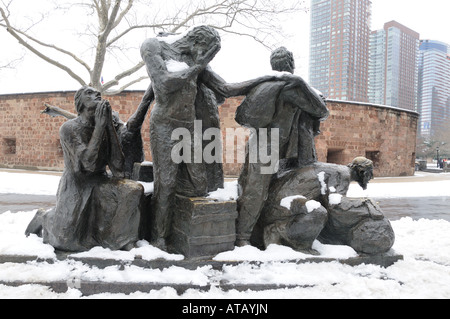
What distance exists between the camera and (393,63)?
25.4m

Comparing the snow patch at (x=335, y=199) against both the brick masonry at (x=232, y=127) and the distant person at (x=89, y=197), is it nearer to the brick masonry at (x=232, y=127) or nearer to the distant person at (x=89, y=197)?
the distant person at (x=89, y=197)

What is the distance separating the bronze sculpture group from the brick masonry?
33.3ft

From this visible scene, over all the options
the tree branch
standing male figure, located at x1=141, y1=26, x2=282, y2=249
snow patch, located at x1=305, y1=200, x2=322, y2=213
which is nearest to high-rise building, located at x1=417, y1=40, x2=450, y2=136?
the tree branch

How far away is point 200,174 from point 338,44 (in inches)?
650

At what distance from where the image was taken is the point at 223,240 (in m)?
3.04

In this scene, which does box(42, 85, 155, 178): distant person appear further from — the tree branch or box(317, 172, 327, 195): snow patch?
the tree branch

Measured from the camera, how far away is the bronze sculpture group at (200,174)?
3.00 m

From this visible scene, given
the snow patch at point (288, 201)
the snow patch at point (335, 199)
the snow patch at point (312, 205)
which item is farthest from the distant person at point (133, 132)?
the snow patch at point (335, 199)

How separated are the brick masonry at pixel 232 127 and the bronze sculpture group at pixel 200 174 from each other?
10.1m

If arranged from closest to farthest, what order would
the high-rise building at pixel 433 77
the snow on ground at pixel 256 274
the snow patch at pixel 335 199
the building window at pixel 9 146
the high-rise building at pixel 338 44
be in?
the snow on ground at pixel 256 274 → the snow patch at pixel 335 199 → the building window at pixel 9 146 → the high-rise building at pixel 338 44 → the high-rise building at pixel 433 77

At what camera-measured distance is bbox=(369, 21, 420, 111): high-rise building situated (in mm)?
24859

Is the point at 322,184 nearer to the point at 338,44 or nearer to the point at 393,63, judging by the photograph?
the point at 338,44

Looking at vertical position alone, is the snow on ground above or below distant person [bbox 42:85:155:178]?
below
